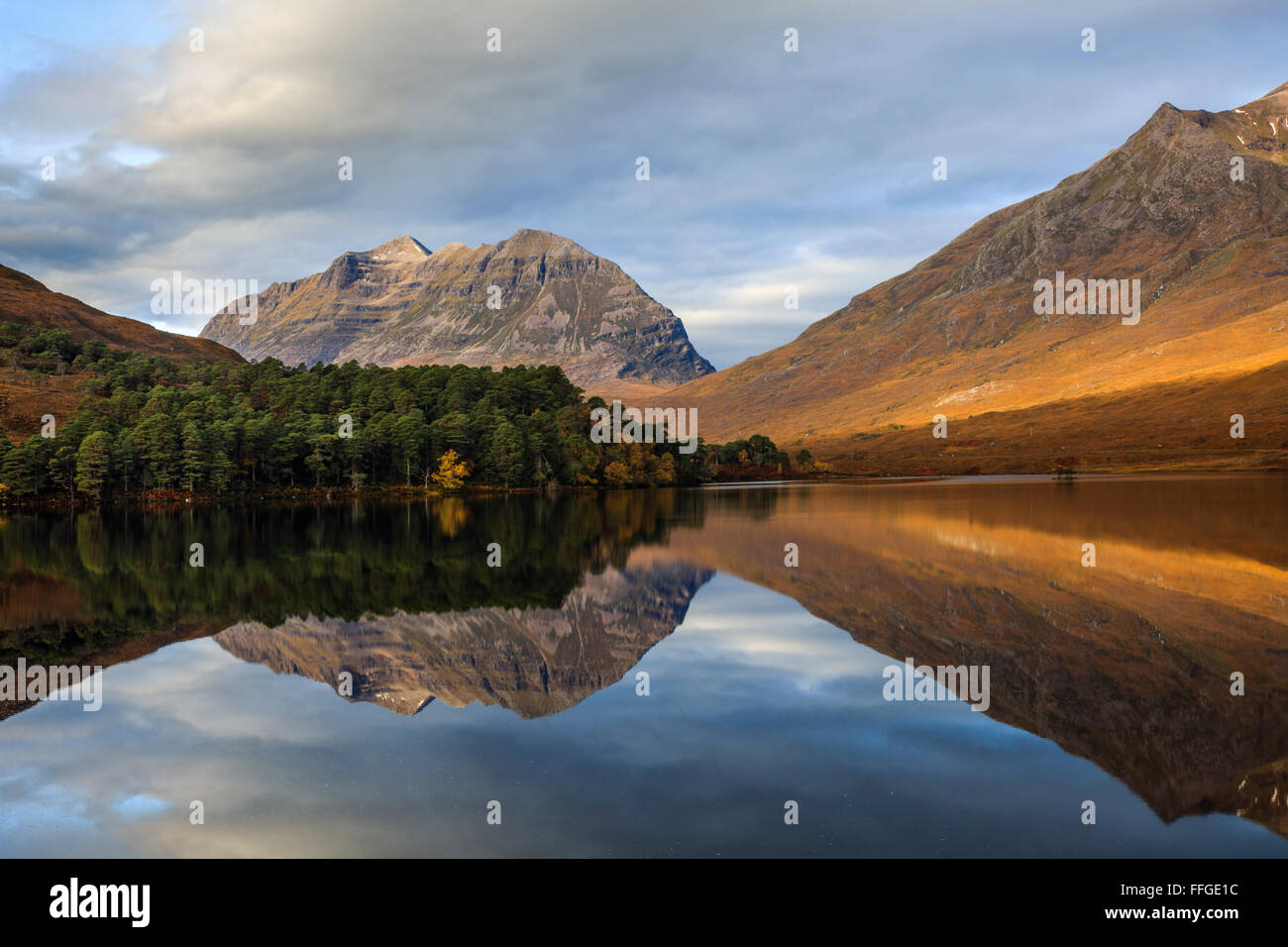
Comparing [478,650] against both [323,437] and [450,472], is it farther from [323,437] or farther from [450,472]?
[323,437]

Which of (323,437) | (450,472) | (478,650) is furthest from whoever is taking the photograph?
(450,472)

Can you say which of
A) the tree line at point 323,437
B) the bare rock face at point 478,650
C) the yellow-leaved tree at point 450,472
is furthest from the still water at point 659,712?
the yellow-leaved tree at point 450,472

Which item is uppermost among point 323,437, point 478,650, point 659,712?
point 323,437

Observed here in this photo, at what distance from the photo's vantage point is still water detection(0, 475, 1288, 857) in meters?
11.2

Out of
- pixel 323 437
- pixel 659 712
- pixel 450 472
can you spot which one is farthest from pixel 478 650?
pixel 323 437

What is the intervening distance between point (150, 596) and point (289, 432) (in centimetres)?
11581

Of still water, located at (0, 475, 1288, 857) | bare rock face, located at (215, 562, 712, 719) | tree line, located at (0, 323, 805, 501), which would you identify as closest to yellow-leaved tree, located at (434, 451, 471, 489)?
tree line, located at (0, 323, 805, 501)

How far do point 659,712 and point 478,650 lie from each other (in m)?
7.34

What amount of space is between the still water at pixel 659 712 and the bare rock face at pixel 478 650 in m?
0.14

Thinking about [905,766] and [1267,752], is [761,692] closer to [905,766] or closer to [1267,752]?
[905,766]

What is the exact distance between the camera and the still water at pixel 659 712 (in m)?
11.2

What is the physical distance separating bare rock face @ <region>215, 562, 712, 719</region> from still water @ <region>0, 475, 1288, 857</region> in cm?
14

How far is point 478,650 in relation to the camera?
2220cm

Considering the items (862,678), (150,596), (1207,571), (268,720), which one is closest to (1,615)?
(150,596)
